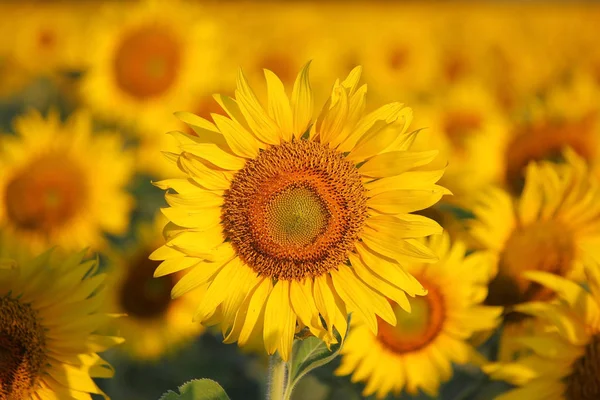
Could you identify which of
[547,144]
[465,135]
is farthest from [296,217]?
[465,135]

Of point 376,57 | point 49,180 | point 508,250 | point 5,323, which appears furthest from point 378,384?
point 376,57

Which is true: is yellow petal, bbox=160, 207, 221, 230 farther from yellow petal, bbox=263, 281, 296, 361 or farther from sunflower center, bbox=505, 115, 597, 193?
sunflower center, bbox=505, 115, 597, 193

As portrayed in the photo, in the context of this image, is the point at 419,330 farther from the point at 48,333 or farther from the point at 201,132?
the point at 48,333

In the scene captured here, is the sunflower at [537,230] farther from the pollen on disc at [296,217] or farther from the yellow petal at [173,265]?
the yellow petal at [173,265]

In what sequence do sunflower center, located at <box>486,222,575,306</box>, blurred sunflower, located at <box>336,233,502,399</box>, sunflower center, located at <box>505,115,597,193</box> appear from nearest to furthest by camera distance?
1. blurred sunflower, located at <box>336,233,502,399</box>
2. sunflower center, located at <box>486,222,575,306</box>
3. sunflower center, located at <box>505,115,597,193</box>

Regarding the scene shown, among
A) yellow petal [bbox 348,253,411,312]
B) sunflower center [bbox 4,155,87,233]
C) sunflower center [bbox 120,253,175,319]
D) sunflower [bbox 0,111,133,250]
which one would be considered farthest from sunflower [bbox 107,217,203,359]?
yellow petal [bbox 348,253,411,312]

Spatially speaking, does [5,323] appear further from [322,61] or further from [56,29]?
[56,29]

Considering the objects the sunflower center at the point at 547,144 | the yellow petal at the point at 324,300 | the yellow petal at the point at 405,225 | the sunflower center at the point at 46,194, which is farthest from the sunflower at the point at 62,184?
the yellow petal at the point at 405,225
